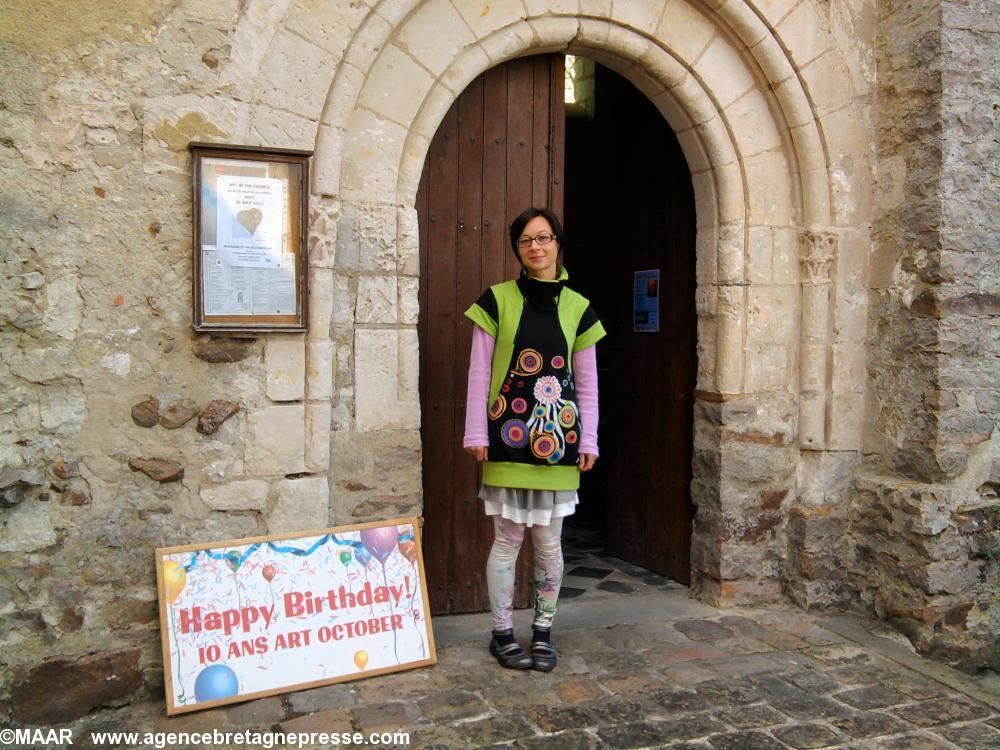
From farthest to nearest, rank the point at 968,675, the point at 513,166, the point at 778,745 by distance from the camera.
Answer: the point at 513,166 → the point at 968,675 → the point at 778,745

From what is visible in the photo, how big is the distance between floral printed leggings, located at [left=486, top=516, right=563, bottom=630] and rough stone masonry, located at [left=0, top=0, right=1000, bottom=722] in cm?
45

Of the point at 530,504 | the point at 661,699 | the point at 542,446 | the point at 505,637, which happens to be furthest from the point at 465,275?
the point at 661,699

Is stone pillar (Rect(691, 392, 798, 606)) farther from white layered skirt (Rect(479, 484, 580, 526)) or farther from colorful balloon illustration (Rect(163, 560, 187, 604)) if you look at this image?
colorful balloon illustration (Rect(163, 560, 187, 604))

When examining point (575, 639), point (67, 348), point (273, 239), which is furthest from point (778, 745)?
point (67, 348)

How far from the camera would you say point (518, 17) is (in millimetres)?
3771

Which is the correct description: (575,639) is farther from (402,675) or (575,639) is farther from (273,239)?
(273,239)

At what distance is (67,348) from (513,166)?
2.11m

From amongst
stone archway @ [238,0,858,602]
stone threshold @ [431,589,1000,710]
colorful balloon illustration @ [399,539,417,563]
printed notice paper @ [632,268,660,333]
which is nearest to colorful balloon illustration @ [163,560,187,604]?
stone archway @ [238,0,858,602]

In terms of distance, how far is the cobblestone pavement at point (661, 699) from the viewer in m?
2.91

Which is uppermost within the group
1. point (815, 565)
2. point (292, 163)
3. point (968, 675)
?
point (292, 163)

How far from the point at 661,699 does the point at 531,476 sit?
3.10ft

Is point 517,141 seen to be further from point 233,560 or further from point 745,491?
point 233,560

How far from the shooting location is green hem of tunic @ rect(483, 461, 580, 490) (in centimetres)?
326

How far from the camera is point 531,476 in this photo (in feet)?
10.7
